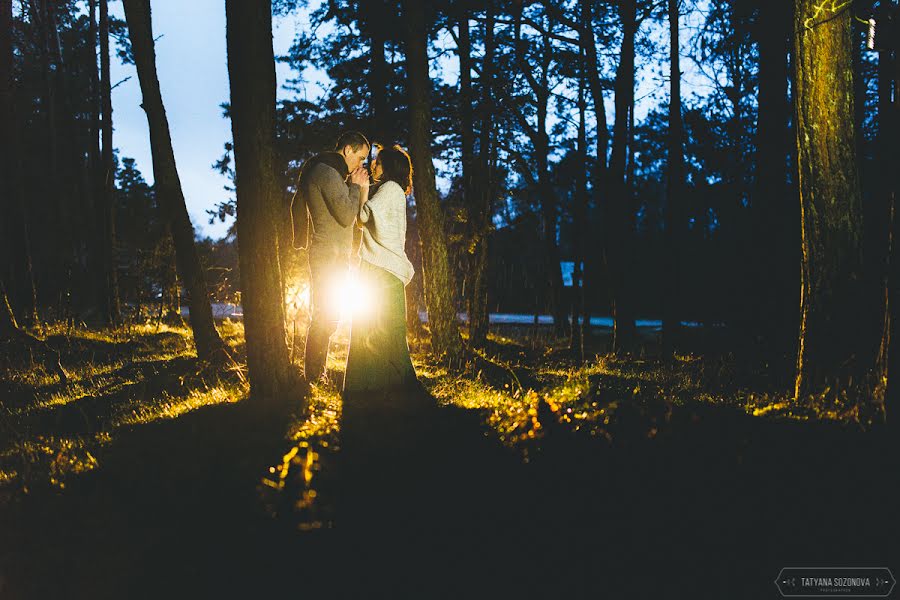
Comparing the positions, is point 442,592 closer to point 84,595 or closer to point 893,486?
point 84,595

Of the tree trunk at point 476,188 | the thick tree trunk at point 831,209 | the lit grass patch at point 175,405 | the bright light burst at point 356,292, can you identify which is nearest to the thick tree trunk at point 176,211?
the lit grass patch at point 175,405

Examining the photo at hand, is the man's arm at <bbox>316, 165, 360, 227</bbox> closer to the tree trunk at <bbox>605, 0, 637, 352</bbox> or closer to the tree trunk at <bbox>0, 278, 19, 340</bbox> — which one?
the tree trunk at <bbox>0, 278, 19, 340</bbox>

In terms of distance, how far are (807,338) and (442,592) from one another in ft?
13.4

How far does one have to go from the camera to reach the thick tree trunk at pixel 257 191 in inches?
199

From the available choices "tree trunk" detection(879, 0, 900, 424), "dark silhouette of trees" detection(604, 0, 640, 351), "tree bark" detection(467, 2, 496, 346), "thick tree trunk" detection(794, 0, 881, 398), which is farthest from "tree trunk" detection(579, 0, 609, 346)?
"tree trunk" detection(879, 0, 900, 424)

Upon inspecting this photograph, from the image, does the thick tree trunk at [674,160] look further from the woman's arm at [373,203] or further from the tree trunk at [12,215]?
the tree trunk at [12,215]

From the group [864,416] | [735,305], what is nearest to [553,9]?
[735,305]

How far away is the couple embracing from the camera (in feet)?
16.4

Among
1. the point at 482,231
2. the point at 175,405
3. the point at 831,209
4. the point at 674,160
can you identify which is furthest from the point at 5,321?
the point at 674,160

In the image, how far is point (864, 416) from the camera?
3701 mm

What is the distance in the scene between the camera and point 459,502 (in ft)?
10.6

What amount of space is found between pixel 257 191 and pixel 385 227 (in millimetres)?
1284

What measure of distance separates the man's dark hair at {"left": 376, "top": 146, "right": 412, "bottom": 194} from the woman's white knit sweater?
0.08 meters

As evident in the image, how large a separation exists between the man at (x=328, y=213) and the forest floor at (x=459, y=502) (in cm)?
145
